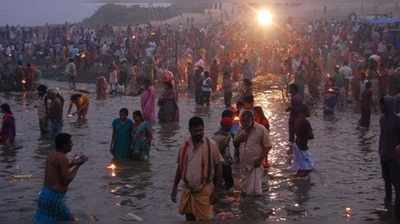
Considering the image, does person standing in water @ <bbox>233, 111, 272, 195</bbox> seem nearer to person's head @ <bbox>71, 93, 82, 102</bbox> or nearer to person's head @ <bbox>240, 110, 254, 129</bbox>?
person's head @ <bbox>240, 110, 254, 129</bbox>

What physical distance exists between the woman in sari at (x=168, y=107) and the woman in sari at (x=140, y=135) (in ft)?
17.8

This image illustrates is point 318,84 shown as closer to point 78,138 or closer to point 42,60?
point 78,138

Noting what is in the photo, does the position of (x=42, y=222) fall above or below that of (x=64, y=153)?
below

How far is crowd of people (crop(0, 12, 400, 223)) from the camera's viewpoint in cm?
860

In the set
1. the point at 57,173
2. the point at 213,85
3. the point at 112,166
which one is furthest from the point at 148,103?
the point at 213,85

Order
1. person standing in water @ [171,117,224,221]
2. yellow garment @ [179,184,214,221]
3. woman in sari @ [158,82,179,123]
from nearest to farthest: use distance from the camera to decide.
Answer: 1. person standing in water @ [171,117,224,221]
2. yellow garment @ [179,184,214,221]
3. woman in sari @ [158,82,179,123]

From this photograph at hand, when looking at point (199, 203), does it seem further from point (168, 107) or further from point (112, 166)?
point (168, 107)

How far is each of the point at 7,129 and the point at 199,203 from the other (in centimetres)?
862

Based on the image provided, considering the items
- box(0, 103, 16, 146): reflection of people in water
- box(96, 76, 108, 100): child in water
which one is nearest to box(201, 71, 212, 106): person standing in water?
box(96, 76, 108, 100): child in water

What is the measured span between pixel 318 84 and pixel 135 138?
12.4 meters

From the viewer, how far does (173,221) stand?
9812mm

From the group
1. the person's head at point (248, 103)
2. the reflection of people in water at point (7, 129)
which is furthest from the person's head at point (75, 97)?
the person's head at point (248, 103)

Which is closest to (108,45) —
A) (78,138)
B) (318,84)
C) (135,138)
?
(318,84)

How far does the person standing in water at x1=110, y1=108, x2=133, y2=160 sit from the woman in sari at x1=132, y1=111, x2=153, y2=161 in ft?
0.30
